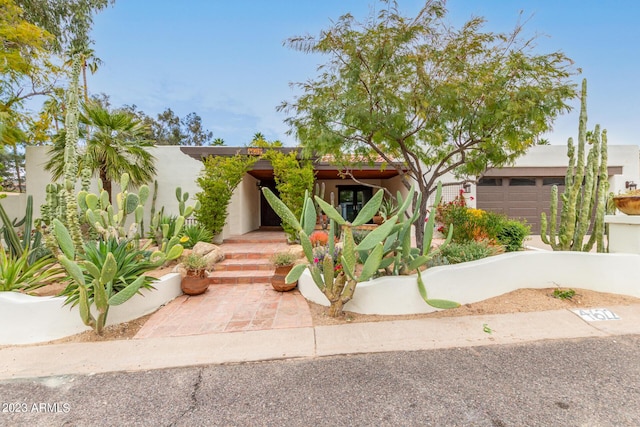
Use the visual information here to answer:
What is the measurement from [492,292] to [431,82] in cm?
362

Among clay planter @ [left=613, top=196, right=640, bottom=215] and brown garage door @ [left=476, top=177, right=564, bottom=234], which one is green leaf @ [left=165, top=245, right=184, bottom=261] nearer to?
clay planter @ [left=613, top=196, right=640, bottom=215]

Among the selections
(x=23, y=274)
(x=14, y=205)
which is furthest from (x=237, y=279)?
(x=14, y=205)

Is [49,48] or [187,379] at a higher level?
[49,48]

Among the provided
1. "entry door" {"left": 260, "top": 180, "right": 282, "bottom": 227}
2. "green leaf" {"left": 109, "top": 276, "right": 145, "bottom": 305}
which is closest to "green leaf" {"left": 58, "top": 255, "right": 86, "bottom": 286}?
"green leaf" {"left": 109, "top": 276, "right": 145, "bottom": 305}

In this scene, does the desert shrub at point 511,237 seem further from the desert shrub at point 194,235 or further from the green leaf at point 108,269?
the green leaf at point 108,269

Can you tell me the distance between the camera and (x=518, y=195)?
10.8 meters

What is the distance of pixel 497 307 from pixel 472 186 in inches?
292

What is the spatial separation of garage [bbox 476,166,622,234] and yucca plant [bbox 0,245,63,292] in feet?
40.6

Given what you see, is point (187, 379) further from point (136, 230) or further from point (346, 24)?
point (346, 24)

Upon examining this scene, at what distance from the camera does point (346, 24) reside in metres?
4.68

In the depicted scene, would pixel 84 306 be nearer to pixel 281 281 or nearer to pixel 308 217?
pixel 281 281

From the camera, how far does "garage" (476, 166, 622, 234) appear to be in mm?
10805

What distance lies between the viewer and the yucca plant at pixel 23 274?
13.1 feet

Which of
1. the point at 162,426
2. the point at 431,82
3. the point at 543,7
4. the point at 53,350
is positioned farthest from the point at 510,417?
the point at 543,7
